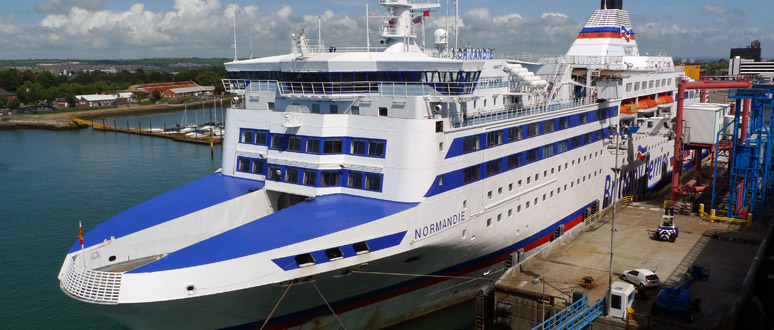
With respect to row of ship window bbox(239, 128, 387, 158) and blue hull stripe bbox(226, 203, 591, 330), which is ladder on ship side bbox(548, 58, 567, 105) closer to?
blue hull stripe bbox(226, 203, 591, 330)

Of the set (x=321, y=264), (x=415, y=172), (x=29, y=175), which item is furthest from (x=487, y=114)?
(x=29, y=175)

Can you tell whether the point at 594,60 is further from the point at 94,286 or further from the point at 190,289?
the point at 94,286

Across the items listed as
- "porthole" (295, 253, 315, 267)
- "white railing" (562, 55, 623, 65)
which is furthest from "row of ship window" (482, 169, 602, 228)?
"porthole" (295, 253, 315, 267)

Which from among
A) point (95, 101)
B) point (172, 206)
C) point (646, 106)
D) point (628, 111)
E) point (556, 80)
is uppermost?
point (556, 80)

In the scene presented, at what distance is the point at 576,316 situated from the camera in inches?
699

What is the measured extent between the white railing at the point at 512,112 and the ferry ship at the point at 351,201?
0.49 feet

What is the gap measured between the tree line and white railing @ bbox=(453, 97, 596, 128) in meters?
134

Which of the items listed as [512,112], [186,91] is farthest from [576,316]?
[186,91]

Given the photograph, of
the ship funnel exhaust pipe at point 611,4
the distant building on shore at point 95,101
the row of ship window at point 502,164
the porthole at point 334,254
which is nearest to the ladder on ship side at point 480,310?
the row of ship window at point 502,164

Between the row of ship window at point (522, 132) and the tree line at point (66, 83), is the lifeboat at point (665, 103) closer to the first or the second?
the row of ship window at point (522, 132)

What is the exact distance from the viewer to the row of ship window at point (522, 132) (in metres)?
22.3

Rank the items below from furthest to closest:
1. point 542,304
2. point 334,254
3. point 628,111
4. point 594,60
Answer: point 594,60, point 628,111, point 542,304, point 334,254

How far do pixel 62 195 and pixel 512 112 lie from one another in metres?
40.5

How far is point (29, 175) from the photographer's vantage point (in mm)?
58719
